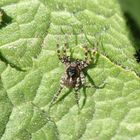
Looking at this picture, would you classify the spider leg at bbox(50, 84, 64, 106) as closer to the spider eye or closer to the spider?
the spider

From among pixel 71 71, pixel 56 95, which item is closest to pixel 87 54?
pixel 71 71

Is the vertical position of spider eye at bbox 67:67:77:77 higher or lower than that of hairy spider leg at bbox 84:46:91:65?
lower

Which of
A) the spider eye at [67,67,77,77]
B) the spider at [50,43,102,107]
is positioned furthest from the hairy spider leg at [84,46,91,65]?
the spider eye at [67,67,77,77]

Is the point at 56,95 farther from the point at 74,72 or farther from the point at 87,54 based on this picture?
the point at 87,54

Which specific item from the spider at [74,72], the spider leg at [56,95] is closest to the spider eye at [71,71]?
the spider at [74,72]

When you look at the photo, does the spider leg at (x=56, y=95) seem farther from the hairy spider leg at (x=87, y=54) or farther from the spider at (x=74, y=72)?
the hairy spider leg at (x=87, y=54)

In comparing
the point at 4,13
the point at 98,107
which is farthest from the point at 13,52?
the point at 98,107
